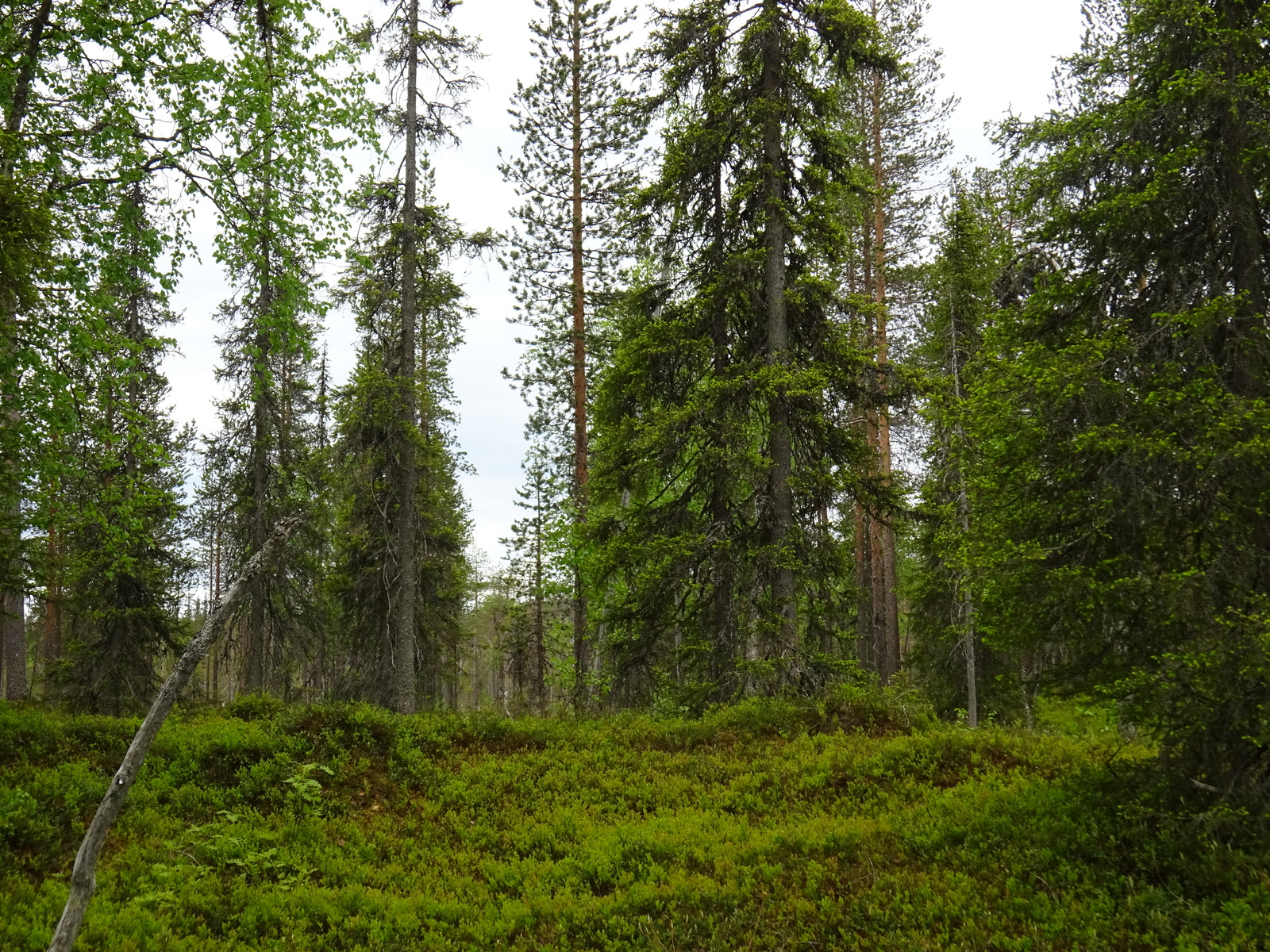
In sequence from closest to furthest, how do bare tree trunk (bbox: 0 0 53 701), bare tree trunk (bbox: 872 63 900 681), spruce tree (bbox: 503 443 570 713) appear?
1. bare tree trunk (bbox: 0 0 53 701)
2. bare tree trunk (bbox: 872 63 900 681)
3. spruce tree (bbox: 503 443 570 713)

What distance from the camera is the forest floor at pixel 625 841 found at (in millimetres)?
6008

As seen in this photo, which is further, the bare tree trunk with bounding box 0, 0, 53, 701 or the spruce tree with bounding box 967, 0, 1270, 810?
the bare tree trunk with bounding box 0, 0, 53, 701

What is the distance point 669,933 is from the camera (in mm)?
6566

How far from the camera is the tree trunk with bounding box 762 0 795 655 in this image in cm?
1263

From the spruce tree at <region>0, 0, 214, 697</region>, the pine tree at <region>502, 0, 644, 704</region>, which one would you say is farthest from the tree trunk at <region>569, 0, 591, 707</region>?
the spruce tree at <region>0, 0, 214, 697</region>

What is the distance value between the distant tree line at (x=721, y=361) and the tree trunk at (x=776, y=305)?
0.07 metres

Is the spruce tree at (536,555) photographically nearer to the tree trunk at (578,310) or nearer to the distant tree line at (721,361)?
the distant tree line at (721,361)

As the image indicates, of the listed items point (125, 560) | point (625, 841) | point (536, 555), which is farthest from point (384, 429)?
point (536, 555)

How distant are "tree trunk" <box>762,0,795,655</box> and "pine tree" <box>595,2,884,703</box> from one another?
33mm

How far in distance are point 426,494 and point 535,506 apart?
320 inches

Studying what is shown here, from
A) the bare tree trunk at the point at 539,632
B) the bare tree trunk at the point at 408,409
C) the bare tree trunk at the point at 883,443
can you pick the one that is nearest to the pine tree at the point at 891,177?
the bare tree trunk at the point at 883,443

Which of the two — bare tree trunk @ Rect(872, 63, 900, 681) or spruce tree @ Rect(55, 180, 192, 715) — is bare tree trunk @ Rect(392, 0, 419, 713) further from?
bare tree trunk @ Rect(872, 63, 900, 681)

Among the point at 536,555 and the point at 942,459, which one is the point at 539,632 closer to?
the point at 536,555

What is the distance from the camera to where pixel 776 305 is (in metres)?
13.1
